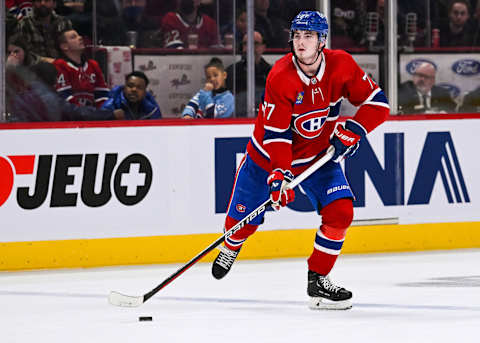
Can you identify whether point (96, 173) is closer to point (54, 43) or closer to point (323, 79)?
point (54, 43)

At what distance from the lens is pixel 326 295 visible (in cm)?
426

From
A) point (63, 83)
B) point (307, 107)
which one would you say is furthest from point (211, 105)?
point (307, 107)

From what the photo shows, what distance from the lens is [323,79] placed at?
4.20 m

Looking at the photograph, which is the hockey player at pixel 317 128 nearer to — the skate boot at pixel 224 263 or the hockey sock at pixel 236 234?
the hockey sock at pixel 236 234

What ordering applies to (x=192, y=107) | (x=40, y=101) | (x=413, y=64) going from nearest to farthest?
(x=40, y=101) → (x=192, y=107) → (x=413, y=64)

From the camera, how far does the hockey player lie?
4145 millimetres

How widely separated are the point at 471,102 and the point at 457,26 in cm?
46

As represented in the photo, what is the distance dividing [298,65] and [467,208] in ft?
7.73

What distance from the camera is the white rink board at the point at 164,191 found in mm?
5445

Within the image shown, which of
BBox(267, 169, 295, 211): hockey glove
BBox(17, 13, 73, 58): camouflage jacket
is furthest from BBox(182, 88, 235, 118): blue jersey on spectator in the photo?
BBox(267, 169, 295, 211): hockey glove

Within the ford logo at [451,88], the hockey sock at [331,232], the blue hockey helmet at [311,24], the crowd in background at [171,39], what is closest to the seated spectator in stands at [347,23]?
the crowd in background at [171,39]

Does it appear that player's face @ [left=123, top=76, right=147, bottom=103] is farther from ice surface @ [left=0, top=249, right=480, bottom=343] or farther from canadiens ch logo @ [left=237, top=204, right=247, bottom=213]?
canadiens ch logo @ [left=237, top=204, right=247, bottom=213]

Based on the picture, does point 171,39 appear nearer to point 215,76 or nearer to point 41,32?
point 215,76

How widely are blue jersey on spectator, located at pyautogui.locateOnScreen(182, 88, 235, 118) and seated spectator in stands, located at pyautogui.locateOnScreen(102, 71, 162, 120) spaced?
0.62 ft
